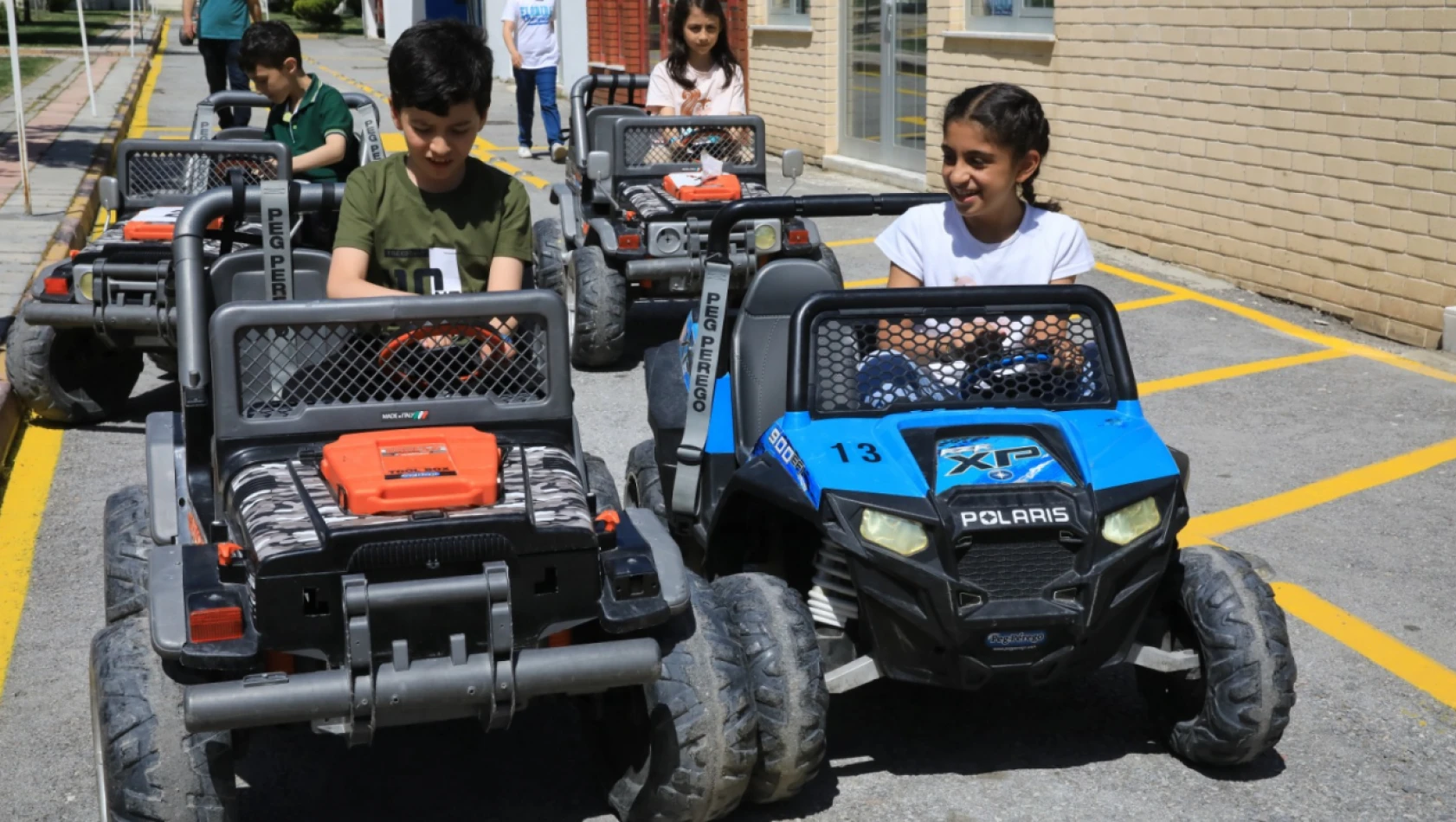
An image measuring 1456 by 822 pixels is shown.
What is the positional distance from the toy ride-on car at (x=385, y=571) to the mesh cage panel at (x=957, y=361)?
26.9 inches

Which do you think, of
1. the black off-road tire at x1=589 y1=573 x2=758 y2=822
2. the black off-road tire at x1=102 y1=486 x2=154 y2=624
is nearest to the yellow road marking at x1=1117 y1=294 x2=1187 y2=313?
the black off-road tire at x1=589 y1=573 x2=758 y2=822

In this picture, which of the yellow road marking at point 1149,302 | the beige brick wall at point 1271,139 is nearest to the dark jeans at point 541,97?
the beige brick wall at point 1271,139

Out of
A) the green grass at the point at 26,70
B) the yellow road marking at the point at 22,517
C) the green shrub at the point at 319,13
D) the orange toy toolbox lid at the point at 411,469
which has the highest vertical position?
the green shrub at the point at 319,13

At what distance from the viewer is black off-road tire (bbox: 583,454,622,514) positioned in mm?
4504

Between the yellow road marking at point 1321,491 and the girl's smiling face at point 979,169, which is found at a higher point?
the girl's smiling face at point 979,169

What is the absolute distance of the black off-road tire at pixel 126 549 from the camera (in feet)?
13.2

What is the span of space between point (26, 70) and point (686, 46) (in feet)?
67.3

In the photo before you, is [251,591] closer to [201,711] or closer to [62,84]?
[201,711]

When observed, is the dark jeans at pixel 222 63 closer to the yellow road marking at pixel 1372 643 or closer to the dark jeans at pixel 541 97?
the dark jeans at pixel 541 97

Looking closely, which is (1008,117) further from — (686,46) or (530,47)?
(530,47)

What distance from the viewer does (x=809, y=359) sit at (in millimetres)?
4219

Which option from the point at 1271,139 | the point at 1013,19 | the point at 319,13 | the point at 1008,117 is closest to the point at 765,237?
the point at 1008,117

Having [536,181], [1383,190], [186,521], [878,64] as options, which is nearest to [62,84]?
[536,181]

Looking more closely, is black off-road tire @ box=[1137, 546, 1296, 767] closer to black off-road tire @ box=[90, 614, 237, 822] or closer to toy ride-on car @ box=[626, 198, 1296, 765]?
toy ride-on car @ box=[626, 198, 1296, 765]
